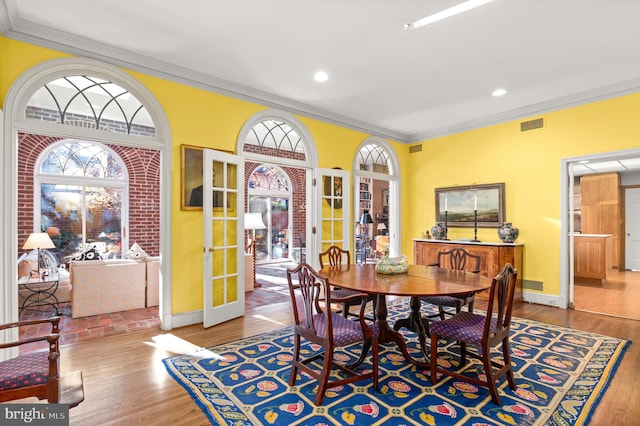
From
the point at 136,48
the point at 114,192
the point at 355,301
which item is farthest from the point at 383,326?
the point at 114,192

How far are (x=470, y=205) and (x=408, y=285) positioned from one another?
358 cm

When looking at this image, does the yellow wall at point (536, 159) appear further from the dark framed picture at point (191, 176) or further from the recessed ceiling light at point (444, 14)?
the dark framed picture at point (191, 176)

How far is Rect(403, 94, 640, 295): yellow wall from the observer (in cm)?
419

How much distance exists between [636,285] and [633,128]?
3776 mm

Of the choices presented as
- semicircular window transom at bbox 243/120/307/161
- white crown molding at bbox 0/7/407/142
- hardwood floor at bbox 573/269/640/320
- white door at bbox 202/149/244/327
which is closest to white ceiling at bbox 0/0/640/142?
white crown molding at bbox 0/7/407/142

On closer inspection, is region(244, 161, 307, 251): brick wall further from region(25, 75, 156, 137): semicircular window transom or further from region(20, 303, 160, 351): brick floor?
region(25, 75, 156, 137): semicircular window transom

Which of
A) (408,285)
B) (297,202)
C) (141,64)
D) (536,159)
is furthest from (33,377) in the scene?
(297,202)

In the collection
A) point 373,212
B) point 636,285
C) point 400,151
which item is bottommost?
point 636,285

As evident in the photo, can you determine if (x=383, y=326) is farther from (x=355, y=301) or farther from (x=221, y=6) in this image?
(x=221, y=6)

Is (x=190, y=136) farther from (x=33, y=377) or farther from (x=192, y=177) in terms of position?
(x=33, y=377)

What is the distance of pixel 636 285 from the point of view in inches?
240

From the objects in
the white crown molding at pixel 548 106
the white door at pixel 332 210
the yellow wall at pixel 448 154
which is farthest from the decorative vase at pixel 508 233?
the white door at pixel 332 210

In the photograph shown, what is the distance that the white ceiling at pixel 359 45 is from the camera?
2.64 metres

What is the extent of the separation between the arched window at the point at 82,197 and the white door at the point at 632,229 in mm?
11727
